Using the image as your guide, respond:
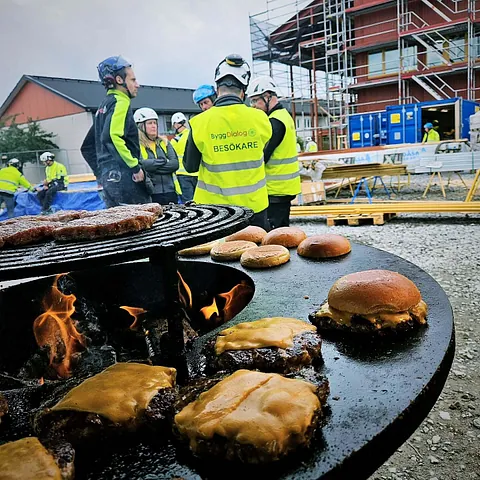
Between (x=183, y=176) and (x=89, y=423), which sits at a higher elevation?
(x=183, y=176)

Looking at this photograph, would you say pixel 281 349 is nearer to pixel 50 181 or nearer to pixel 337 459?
pixel 337 459

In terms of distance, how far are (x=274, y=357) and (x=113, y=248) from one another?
2.06 ft

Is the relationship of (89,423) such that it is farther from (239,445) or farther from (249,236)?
(249,236)

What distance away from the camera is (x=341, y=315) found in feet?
5.26

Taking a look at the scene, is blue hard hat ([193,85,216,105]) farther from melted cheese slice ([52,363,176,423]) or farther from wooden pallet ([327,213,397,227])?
melted cheese slice ([52,363,176,423])

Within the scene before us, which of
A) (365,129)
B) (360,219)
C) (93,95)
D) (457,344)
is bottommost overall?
(457,344)

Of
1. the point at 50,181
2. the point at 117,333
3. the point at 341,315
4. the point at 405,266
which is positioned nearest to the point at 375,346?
the point at 341,315

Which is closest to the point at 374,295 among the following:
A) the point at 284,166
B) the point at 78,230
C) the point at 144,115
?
the point at 78,230

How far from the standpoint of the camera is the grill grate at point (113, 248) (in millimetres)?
1253

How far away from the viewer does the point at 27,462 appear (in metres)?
0.97

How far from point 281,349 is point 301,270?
1.02 metres

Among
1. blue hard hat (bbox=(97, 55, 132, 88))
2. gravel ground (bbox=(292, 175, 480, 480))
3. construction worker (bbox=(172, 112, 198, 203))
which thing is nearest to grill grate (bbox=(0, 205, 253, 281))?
gravel ground (bbox=(292, 175, 480, 480))

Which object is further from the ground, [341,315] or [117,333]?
[341,315]

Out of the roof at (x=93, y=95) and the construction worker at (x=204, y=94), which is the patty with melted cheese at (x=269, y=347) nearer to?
the construction worker at (x=204, y=94)
